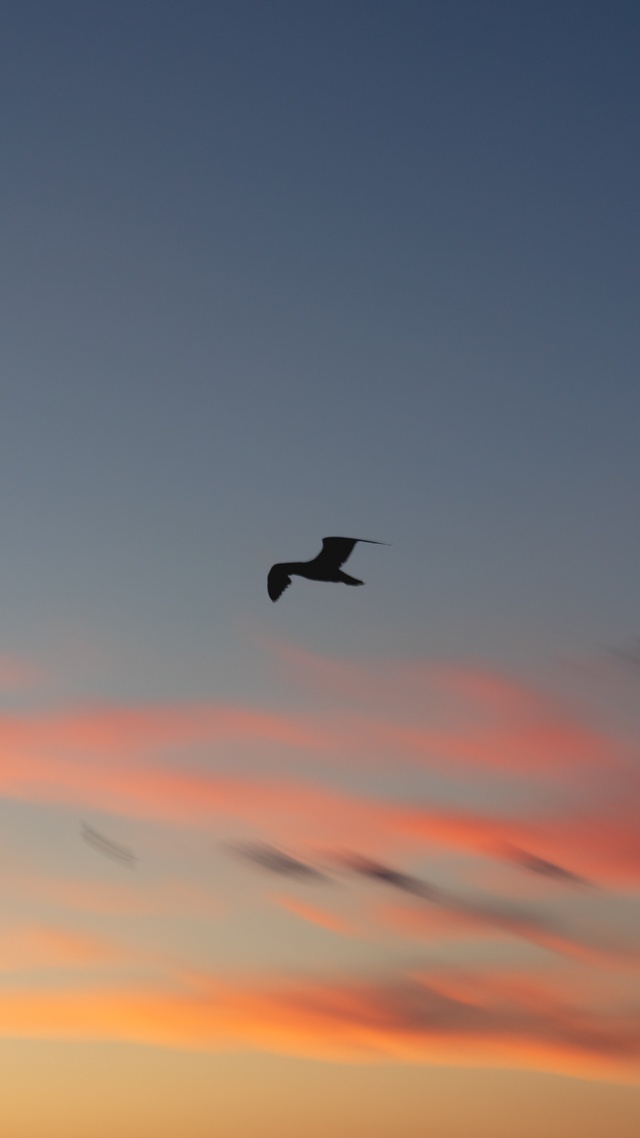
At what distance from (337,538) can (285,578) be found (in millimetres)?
2896

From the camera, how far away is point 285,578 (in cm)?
8325

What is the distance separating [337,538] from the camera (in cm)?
8112

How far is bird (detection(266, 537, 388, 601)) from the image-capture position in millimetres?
81125

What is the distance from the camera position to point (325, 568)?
81.7m

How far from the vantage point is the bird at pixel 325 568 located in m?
81.1
